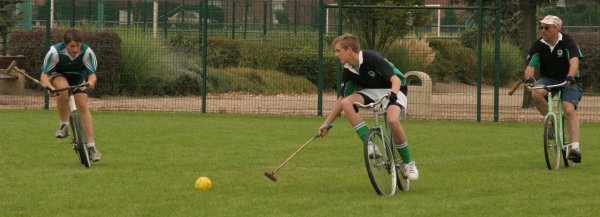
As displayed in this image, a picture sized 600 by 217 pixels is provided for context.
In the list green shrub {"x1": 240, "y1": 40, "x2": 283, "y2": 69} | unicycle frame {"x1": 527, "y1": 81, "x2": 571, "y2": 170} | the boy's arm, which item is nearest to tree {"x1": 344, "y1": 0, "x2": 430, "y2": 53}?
green shrub {"x1": 240, "y1": 40, "x2": 283, "y2": 69}

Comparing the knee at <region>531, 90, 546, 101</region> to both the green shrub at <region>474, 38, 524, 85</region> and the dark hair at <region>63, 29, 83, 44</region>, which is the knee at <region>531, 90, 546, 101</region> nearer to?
the dark hair at <region>63, 29, 83, 44</region>

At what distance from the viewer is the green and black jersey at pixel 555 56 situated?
43.1 feet

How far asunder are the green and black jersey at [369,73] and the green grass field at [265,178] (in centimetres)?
90

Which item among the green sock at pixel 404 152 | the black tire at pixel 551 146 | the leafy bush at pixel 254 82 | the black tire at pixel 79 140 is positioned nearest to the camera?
the green sock at pixel 404 152

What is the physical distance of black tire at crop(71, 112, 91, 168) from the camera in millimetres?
12562

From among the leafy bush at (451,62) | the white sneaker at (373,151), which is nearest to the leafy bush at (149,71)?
the leafy bush at (451,62)

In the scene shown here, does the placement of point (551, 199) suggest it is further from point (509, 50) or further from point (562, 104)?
point (509, 50)

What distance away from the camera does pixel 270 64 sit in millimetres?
23953

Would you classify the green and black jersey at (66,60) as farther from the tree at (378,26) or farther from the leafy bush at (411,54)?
the tree at (378,26)

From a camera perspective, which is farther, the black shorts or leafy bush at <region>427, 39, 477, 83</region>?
leafy bush at <region>427, 39, 477, 83</region>

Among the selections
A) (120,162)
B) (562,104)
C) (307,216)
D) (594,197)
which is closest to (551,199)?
(594,197)

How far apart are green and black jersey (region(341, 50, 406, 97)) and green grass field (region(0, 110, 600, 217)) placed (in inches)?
35.3

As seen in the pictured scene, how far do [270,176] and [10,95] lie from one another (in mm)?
15290

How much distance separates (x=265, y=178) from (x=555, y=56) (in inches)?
137
